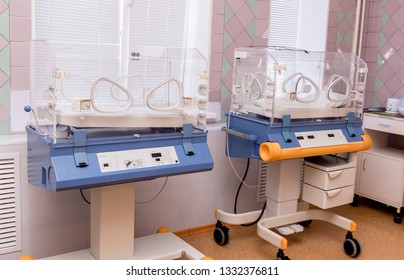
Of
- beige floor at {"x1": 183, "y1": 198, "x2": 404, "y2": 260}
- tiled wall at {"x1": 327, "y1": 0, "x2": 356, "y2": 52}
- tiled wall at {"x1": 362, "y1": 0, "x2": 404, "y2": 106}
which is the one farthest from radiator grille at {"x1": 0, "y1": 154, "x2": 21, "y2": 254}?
tiled wall at {"x1": 362, "y1": 0, "x2": 404, "y2": 106}

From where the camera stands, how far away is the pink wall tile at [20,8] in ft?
7.82

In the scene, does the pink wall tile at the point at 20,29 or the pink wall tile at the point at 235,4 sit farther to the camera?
the pink wall tile at the point at 235,4

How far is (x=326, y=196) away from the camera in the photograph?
9.37ft

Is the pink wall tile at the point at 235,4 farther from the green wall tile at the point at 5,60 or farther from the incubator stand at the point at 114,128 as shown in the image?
the green wall tile at the point at 5,60

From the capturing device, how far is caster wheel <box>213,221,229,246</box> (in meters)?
2.99

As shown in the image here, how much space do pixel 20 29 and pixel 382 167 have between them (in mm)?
2660

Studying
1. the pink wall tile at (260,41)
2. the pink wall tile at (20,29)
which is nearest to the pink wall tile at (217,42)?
the pink wall tile at (260,41)

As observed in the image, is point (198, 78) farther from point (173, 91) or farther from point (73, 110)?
point (73, 110)

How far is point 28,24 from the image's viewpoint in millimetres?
2434

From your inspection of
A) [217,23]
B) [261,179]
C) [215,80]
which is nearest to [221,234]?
[261,179]

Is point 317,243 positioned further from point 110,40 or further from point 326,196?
point 110,40

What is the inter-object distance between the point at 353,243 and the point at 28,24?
220cm

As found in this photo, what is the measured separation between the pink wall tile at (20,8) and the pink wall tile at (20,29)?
2 cm

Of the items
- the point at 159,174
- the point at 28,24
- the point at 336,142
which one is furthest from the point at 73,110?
the point at 336,142
